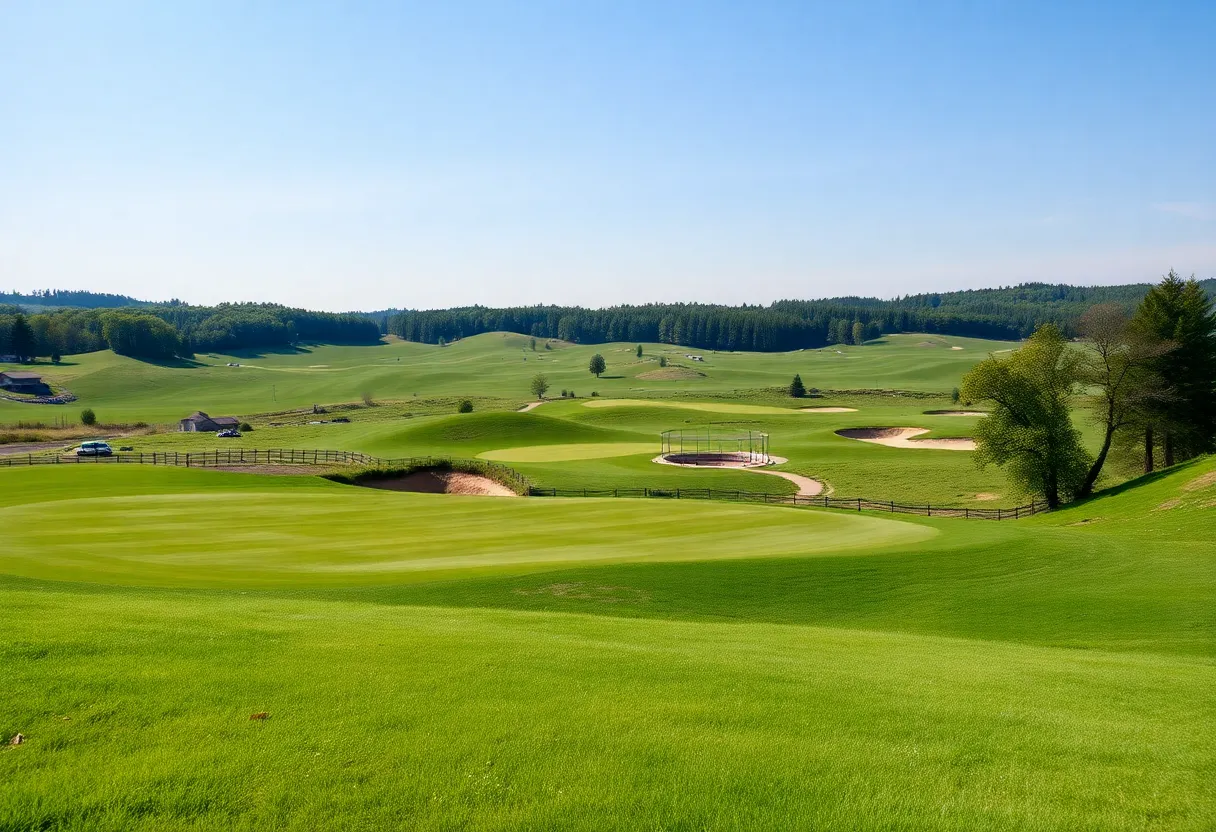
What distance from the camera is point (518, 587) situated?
24.4 metres

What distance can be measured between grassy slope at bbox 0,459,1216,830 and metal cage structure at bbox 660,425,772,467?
5516 cm

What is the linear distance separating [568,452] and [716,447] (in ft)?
49.0

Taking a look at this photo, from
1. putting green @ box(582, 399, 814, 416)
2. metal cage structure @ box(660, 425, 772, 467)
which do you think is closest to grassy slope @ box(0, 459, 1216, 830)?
metal cage structure @ box(660, 425, 772, 467)

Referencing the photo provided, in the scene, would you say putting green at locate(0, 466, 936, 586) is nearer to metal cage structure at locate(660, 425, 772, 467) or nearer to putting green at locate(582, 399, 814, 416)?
metal cage structure at locate(660, 425, 772, 467)

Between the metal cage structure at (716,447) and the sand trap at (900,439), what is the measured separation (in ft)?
32.9

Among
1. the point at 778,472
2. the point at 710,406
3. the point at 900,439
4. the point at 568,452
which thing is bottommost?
the point at 778,472

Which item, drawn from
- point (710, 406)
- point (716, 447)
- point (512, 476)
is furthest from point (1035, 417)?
point (710, 406)

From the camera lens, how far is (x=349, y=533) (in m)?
35.6

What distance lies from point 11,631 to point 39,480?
4489cm

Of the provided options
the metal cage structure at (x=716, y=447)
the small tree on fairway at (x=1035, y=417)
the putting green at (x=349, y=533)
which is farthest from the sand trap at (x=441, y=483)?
the small tree on fairway at (x=1035, y=417)

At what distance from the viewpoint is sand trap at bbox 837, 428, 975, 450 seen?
79.9m

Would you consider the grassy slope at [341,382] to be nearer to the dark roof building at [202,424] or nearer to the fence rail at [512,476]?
the dark roof building at [202,424]

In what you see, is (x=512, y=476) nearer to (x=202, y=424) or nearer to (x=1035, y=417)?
(x=1035, y=417)

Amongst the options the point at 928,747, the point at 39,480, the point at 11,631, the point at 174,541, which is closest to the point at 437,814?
the point at 928,747
